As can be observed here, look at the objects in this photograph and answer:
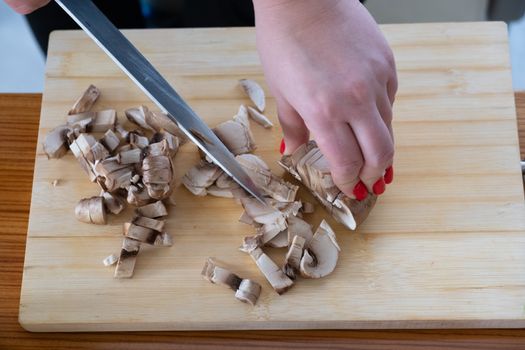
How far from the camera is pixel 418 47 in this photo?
5.40 ft

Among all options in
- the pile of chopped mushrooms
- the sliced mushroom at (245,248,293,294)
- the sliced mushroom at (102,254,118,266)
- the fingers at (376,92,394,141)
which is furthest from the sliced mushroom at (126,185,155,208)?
the fingers at (376,92,394,141)

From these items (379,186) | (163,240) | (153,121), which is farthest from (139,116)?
(379,186)

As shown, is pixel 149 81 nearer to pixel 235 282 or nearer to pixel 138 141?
pixel 138 141

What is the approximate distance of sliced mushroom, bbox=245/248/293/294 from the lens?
53.4 inches

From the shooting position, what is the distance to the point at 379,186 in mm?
1355

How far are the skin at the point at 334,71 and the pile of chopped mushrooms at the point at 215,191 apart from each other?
0.49 feet

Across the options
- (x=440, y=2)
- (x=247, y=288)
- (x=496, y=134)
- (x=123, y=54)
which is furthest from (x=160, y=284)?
(x=440, y=2)

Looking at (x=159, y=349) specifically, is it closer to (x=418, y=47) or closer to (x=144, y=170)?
(x=144, y=170)

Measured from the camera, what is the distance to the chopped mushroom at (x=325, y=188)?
1379 millimetres

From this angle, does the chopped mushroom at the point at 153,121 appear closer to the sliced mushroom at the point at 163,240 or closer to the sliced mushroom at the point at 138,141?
the sliced mushroom at the point at 138,141

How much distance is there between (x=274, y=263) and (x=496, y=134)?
0.53 m

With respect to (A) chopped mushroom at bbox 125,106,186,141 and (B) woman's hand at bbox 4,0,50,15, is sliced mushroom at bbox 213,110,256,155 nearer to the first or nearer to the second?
(A) chopped mushroom at bbox 125,106,186,141

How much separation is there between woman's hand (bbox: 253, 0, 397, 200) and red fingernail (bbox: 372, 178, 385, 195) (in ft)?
0.24

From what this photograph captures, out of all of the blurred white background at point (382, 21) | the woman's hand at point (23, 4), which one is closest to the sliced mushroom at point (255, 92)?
the woman's hand at point (23, 4)
